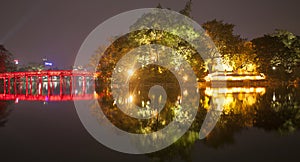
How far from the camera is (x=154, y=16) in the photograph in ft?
120

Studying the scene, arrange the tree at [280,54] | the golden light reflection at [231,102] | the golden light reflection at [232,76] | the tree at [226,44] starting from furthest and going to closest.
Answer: the tree at [280,54]
the golden light reflection at [232,76]
the tree at [226,44]
the golden light reflection at [231,102]

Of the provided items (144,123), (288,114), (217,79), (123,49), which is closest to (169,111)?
(144,123)

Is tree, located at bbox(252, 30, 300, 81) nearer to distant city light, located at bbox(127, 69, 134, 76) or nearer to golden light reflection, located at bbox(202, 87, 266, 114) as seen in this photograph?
distant city light, located at bbox(127, 69, 134, 76)

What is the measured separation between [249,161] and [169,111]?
30.5ft

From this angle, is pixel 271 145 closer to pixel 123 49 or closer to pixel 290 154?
pixel 290 154

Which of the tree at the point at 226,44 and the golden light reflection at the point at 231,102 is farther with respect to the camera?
the tree at the point at 226,44

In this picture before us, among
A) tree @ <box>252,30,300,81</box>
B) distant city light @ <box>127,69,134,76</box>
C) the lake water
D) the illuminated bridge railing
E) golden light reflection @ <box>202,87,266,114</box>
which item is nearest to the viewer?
the lake water

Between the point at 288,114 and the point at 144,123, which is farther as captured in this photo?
the point at 288,114

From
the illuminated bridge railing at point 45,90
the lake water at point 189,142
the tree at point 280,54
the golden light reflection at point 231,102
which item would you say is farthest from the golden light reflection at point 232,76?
the lake water at point 189,142

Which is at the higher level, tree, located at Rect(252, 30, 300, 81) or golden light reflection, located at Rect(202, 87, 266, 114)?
tree, located at Rect(252, 30, 300, 81)

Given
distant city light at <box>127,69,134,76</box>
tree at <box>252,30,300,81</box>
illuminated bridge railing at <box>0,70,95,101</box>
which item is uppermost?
tree at <box>252,30,300,81</box>

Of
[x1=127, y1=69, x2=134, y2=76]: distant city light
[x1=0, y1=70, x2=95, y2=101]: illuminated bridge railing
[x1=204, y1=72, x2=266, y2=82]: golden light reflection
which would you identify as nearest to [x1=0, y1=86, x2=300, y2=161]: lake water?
[x1=0, y1=70, x2=95, y2=101]: illuminated bridge railing

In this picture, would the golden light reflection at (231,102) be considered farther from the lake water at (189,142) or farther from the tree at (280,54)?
the tree at (280,54)

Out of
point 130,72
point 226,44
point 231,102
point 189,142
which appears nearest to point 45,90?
point 130,72
